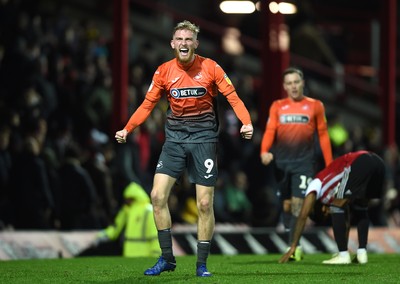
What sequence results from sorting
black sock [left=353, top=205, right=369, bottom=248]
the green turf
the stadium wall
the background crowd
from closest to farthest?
the green turf < black sock [left=353, top=205, right=369, bottom=248] < the stadium wall < the background crowd

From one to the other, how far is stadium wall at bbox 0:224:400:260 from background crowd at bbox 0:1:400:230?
77 centimetres

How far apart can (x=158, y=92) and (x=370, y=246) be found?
897 cm

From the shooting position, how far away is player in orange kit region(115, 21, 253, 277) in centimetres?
1087

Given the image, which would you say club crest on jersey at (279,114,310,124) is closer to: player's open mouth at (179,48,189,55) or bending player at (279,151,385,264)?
bending player at (279,151,385,264)

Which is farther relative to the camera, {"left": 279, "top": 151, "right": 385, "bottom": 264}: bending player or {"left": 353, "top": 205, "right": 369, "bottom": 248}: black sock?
{"left": 353, "top": 205, "right": 369, "bottom": 248}: black sock

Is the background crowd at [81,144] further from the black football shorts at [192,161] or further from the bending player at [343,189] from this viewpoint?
the black football shorts at [192,161]

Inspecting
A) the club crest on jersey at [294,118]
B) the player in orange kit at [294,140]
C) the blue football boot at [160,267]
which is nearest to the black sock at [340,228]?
the player in orange kit at [294,140]

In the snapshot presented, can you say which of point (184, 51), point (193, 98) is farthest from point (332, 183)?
point (184, 51)

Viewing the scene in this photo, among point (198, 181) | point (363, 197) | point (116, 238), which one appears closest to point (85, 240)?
point (116, 238)

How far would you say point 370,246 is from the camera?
19312 mm

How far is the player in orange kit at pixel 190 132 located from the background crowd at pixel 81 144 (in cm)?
572

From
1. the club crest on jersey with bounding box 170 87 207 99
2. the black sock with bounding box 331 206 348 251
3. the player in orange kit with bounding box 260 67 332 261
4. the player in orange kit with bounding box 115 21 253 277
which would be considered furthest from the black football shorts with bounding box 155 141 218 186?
the player in orange kit with bounding box 260 67 332 261

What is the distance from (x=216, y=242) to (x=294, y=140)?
3813mm

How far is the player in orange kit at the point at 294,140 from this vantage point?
14.3 m
